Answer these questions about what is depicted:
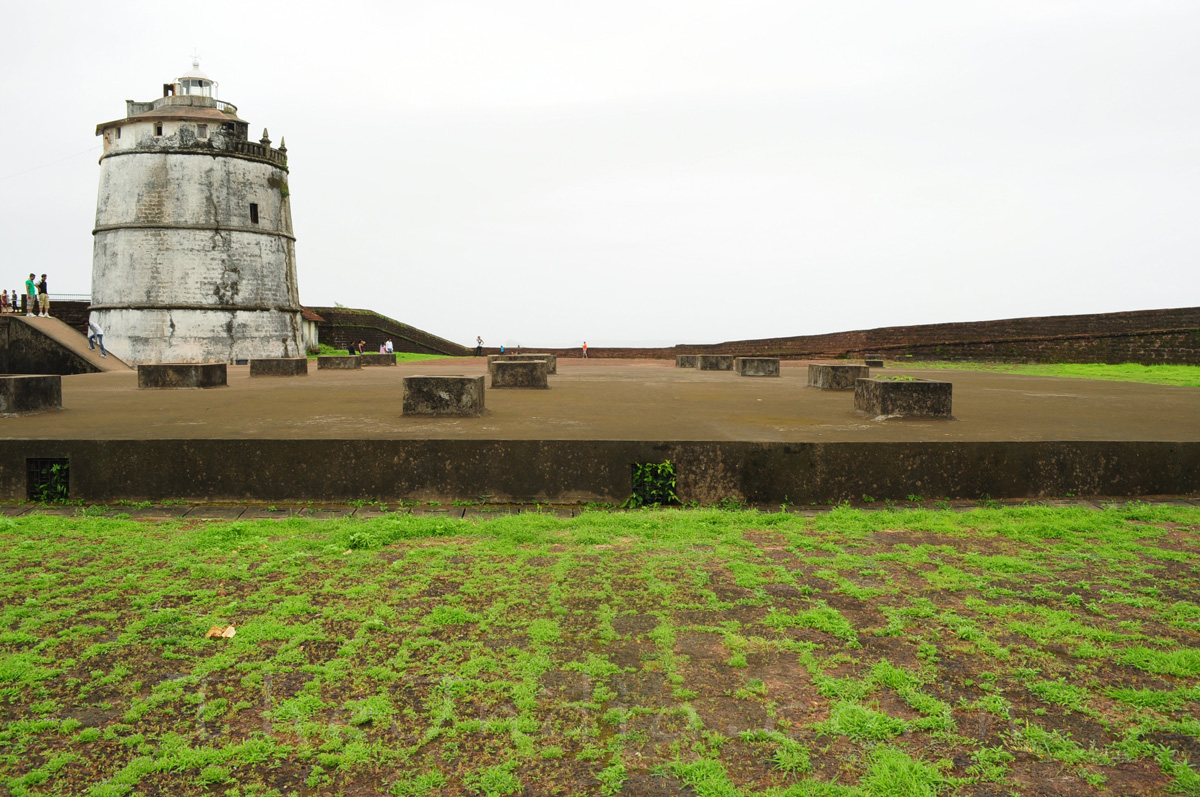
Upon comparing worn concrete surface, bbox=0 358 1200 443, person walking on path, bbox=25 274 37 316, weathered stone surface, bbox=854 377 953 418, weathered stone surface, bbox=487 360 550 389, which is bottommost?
worn concrete surface, bbox=0 358 1200 443

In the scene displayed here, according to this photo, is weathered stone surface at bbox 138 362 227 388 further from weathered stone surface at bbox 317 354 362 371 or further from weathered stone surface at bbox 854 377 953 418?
weathered stone surface at bbox 854 377 953 418

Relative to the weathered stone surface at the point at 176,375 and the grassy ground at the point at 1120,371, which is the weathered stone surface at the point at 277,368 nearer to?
the weathered stone surface at the point at 176,375

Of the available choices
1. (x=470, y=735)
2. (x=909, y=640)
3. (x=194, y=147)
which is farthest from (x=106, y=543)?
(x=194, y=147)

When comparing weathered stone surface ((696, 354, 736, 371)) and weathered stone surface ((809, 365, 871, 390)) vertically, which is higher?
weathered stone surface ((696, 354, 736, 371))

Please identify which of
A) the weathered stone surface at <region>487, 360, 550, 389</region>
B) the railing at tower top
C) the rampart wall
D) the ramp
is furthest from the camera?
the railing at tower top

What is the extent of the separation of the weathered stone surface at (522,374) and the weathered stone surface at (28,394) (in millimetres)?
4658

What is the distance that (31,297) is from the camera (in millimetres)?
23078

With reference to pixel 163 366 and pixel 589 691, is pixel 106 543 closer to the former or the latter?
pixel 589 691

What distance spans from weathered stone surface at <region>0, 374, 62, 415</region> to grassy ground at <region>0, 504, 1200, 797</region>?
3.11m

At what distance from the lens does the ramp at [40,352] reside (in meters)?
19.6

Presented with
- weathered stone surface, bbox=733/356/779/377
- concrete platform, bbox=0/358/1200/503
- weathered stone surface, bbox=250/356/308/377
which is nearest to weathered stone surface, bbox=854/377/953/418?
concrete platform, bbox=0/358/1200/503

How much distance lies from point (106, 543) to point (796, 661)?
10.0 ft

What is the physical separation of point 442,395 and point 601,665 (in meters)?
3.90

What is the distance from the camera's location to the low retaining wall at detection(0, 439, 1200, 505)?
13.9ft
